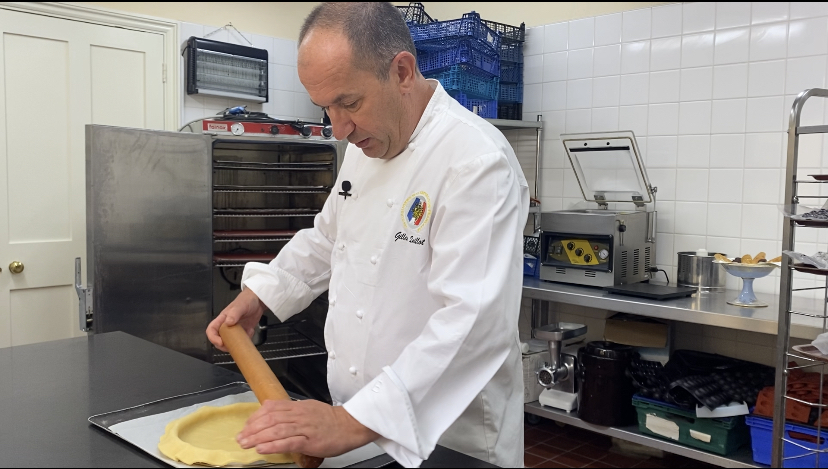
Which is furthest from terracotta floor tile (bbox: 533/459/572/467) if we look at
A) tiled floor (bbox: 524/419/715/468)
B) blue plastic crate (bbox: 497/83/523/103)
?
blue plastic crate (bbox: 497/83/523/103)

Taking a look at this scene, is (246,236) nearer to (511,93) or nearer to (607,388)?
(511,93)

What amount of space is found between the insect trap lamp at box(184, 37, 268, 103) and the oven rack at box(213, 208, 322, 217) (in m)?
0.87

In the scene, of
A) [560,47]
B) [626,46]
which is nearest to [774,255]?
[626,46]

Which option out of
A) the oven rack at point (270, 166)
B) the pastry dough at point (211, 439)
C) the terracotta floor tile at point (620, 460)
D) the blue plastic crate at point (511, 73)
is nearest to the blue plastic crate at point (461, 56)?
the blue plastic crate at point (511, 73)

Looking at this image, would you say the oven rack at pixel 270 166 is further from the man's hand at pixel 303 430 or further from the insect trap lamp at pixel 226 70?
the man's hand at pixel 303 430

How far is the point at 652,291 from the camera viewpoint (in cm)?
321

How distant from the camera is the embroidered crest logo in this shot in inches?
57.9

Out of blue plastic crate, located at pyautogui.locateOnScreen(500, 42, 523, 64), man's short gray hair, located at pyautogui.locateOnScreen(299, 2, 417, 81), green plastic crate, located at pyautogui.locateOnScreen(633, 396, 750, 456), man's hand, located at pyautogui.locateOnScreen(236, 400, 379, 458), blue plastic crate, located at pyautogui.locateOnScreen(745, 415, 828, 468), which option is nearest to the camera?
man's hand, located at pyautogui.locateOnScreen(236, 400, 379, 458)

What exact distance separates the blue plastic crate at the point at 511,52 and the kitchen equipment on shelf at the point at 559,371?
5.35 feet

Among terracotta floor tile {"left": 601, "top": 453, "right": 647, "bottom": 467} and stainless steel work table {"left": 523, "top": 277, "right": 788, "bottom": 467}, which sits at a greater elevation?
stainless steel work table {"left": 523, "top": 277, "right": 788, "bottom": 467}

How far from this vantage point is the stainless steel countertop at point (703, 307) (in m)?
2.75

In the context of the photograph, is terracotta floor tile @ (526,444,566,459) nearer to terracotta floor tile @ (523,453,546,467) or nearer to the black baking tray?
terracotta floor tile @ (523,453,546,467)

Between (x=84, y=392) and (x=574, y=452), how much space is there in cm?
270

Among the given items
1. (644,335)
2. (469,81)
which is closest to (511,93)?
(469,81)
